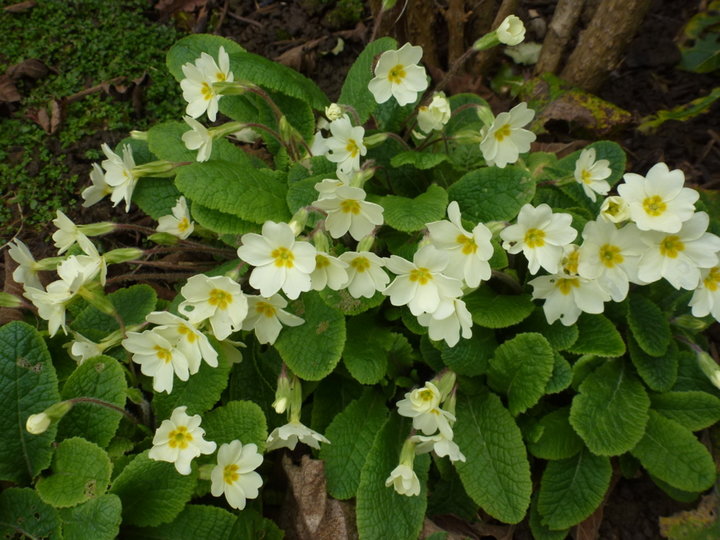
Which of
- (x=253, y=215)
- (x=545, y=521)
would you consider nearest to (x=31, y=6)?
(x=253, y=215)

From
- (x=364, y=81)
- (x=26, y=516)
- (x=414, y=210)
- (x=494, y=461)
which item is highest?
(x=364, y=81)

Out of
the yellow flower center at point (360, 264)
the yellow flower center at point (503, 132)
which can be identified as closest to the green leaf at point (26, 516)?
the yellow flower center at point (360, 264)

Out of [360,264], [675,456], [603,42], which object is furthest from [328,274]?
[603,42]

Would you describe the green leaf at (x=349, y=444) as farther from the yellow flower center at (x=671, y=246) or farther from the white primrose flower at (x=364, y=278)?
the yellow flower center at (x=671, y=246)

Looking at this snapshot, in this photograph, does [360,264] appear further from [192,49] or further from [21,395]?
[192,49]

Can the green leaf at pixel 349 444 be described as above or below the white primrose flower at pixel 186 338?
below
